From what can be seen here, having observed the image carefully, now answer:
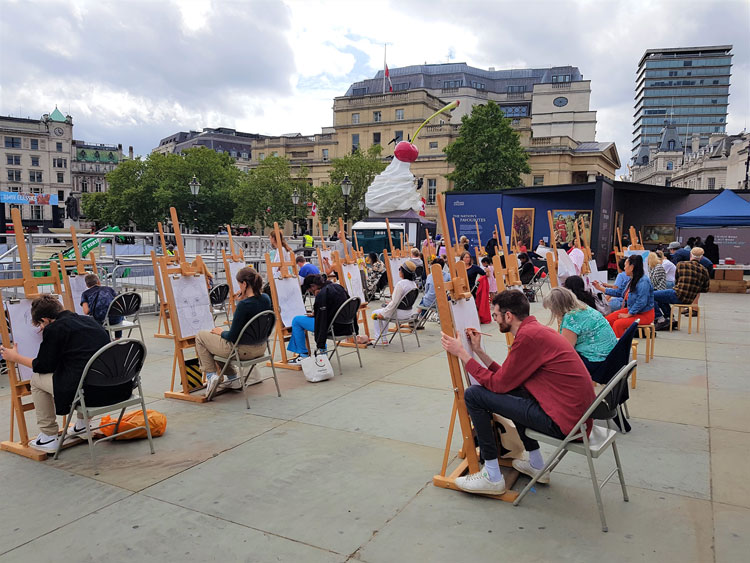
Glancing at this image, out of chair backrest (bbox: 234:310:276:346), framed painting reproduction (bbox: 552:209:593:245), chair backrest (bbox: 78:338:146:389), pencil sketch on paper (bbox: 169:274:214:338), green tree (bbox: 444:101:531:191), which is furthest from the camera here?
green tree (bbox: 444:101:531:191)

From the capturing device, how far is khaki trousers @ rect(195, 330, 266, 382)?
17.9 ft

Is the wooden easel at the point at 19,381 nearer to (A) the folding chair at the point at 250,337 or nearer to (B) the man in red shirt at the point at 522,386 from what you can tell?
(A) the folding chair at the point at 250,337

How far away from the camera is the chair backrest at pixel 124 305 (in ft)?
24.4

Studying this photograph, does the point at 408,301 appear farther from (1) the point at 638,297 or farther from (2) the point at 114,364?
(2) the point at 114,364

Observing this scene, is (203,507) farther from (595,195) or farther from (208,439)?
(595,195)

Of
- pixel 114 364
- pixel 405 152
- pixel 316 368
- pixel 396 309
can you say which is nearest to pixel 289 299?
pixel 316 368

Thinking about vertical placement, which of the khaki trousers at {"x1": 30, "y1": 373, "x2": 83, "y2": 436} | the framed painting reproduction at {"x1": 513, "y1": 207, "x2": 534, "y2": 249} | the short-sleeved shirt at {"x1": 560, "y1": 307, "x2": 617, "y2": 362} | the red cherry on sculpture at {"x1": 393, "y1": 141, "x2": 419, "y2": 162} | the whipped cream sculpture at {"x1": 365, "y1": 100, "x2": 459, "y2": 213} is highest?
the red cherry on sculpture at {"x1": 393, "y1": 141, "x2": 419, "y2": 162}

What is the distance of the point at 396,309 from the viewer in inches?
309

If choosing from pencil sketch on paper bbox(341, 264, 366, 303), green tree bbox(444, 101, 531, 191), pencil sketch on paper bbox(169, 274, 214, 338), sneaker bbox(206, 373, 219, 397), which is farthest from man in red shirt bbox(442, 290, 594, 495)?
green tree bbox(444, 101, 531, 191)

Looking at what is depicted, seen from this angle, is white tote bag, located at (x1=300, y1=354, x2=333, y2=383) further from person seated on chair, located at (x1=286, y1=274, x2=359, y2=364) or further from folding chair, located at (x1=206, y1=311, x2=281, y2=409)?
folding chair, located at (x1=206, y1=311, x2=281, y2=409)

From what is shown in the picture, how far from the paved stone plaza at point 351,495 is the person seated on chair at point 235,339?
36 centimetres

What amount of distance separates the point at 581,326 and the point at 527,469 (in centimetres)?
141

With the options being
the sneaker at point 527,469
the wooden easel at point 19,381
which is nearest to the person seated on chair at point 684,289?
the sneaker at point 527,469

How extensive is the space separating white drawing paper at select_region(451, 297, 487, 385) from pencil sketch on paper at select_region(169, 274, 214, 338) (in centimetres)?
342
